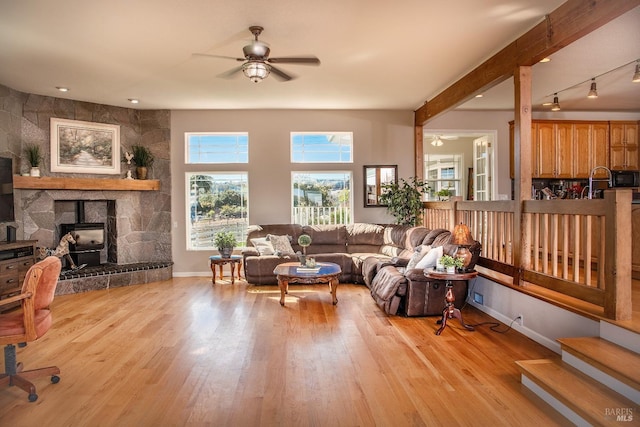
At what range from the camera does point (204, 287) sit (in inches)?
250

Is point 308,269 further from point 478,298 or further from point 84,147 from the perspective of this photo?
point 84,147

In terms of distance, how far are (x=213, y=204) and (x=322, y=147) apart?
2.40 m

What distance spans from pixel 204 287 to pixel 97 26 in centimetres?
400

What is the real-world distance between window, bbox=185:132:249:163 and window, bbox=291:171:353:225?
117 centimetres

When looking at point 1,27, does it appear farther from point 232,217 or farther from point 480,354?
point 480,354

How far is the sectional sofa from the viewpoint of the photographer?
4.56 meters

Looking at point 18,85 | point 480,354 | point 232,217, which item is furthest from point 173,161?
point 480,354

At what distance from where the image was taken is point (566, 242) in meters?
3.44

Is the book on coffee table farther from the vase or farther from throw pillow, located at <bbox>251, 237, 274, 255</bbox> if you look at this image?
the vase

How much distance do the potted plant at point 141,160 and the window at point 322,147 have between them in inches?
107

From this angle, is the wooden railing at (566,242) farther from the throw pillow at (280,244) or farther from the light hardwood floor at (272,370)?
the throw pillow at (280,244)

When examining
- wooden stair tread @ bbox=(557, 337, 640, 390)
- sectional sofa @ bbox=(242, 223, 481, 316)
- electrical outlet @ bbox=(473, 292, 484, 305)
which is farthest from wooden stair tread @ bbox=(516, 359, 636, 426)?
electrical outlet @ bbox=(473, 292, 484, 305)

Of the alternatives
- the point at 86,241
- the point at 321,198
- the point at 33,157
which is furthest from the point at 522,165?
the point at 33,157

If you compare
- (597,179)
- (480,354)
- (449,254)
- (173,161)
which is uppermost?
(173,161)
